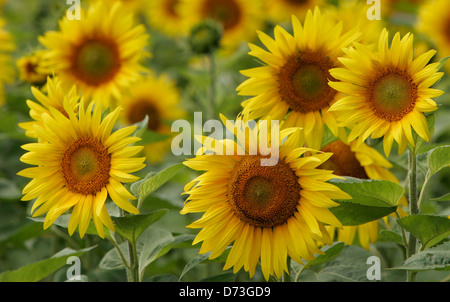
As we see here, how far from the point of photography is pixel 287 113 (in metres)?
1.18

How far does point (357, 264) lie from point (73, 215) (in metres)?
0.56

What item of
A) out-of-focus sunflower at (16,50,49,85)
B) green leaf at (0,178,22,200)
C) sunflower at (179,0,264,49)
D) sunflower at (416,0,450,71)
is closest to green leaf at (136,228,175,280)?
green leaf at (0,178,22,200)

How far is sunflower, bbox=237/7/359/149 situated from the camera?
112cm

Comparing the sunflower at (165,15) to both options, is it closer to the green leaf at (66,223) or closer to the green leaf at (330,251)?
the green leaf at (66,223)

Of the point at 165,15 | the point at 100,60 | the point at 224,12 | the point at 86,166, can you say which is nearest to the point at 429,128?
the point at 86,166

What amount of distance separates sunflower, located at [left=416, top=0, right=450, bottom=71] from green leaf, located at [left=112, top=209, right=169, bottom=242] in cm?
165

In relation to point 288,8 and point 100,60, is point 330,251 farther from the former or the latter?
point 288,8

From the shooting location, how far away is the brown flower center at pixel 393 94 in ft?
3.30

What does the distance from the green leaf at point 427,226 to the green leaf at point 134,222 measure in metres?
0.41

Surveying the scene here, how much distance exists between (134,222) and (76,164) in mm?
143

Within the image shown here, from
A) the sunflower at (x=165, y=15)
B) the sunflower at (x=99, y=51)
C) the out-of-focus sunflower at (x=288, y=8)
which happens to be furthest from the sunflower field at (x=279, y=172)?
the sunflower at (x=165, y=15)

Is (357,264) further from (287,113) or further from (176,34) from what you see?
(176,34)

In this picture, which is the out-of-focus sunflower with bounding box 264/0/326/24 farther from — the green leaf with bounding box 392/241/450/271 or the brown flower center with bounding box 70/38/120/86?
the green leaf with bounding box 392/241/450/271
